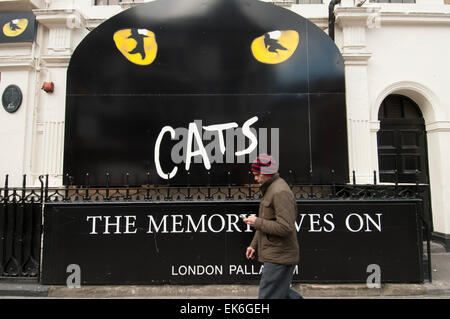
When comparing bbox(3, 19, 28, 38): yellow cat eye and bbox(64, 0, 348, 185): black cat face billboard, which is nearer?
bbox(64, 0, 348, 185): black cat face billboard

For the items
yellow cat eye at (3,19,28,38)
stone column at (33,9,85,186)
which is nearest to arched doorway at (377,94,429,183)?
stone column at (33,9,85,186)

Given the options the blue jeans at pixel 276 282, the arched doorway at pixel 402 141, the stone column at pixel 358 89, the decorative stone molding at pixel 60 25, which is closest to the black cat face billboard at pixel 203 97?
the stone column at pixel 358 89

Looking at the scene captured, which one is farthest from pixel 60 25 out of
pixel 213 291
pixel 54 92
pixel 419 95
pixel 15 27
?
pixel 419 95

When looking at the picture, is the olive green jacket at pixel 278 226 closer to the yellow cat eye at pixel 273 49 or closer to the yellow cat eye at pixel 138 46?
the yellow cat eye at pixel 273 49

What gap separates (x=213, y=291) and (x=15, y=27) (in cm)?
802

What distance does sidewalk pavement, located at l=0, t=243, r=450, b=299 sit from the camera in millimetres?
4047

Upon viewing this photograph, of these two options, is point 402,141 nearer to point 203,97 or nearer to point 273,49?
point 273,49

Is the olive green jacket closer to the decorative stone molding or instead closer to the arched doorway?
the arched doorway

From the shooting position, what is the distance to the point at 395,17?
257 inches

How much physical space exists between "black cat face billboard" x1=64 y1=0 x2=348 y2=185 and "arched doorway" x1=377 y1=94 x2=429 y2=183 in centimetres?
197

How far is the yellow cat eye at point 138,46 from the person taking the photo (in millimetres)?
5762

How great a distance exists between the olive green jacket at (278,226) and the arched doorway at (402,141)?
521cm
